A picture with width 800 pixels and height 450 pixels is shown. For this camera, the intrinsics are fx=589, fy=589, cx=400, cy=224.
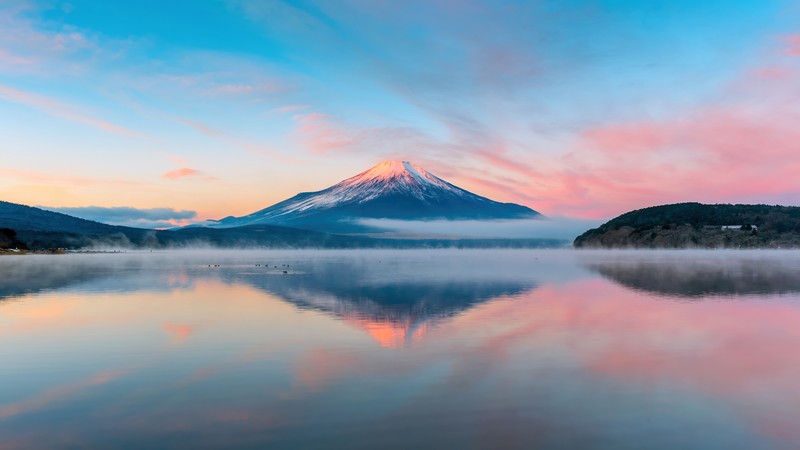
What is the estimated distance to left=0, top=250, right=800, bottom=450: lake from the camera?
12.1 m

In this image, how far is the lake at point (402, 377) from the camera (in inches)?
477

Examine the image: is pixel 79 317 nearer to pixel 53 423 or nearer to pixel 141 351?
pixel 141 351

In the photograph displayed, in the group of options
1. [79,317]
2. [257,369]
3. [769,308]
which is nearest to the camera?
[257,369]

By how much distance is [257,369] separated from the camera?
18328 mm

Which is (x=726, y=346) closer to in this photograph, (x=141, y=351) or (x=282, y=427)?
(x=282, y=427)

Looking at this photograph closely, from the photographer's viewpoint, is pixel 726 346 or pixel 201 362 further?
pixel 726 346

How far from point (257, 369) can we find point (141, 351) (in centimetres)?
616

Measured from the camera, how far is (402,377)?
17016mm

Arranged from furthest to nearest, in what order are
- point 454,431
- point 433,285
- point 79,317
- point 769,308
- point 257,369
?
1. point 433,285
2. point 769,308
3. point 79,317
4. point 257,369
5. point 454,431

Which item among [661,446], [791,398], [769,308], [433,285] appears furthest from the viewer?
[433,285]

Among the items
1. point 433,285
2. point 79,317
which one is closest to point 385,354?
point 79,317

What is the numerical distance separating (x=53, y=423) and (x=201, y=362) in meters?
6.80

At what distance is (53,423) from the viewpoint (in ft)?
42.1

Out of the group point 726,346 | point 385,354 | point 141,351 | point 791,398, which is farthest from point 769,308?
point 141,351
